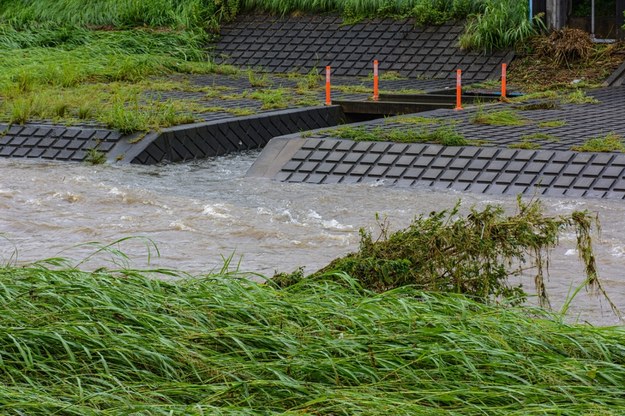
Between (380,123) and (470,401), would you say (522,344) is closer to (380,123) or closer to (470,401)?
(470,401)

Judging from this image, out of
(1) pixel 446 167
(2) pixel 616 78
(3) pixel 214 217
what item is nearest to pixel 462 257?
(3) pixel 214 217

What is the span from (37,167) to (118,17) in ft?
36.1

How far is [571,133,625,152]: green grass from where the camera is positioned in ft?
41.4

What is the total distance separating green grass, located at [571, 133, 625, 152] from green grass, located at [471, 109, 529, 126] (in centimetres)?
186

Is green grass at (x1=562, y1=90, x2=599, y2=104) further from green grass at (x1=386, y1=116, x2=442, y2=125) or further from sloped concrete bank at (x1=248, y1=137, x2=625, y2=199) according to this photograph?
sloped concrete bank at (x1=248, y1=137, x2=625, y2=199)

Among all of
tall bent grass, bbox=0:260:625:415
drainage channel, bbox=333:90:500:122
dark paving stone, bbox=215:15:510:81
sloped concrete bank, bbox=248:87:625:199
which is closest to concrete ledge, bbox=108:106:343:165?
drainage channel, bbox=333:90:500:122

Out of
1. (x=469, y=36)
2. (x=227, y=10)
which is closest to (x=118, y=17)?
(x=227, y=10)

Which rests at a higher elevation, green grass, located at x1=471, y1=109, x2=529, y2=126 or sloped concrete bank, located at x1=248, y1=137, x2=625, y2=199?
sloped concrete bank, located at x1=248, y1=137, x2=625, y2=199

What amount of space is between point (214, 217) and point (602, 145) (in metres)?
4.16

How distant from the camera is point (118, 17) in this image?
2491 cm

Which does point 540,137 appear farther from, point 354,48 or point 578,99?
point 354,48

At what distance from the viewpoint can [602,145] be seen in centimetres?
1276

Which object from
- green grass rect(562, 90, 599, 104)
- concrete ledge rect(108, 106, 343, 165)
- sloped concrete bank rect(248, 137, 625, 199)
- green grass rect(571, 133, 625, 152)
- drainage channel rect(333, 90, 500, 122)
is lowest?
drainage channel rect(333, 90, 500, 122)

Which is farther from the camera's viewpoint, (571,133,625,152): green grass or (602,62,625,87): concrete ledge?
(602,62,625,87): concrete ledge
